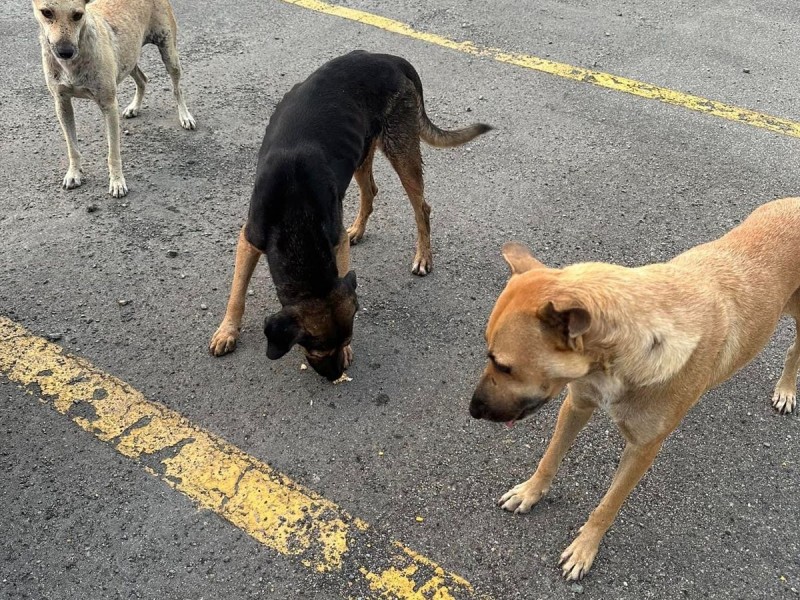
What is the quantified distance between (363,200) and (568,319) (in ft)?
8.51

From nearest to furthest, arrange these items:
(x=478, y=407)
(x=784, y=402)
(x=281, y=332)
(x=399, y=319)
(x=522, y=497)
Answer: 1. (x=478, y=407)
2. (x=522, y=497)
3. (x=281, y=332)
4. (x=784, y=402)
5. (x=399, y=319)

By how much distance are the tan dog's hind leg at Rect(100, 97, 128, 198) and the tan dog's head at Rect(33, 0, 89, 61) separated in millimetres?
426

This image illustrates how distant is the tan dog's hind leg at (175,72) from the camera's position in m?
5.59

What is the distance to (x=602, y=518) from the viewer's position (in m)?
2.79

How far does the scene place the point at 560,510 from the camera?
307cm

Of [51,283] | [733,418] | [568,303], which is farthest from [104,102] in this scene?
[733,418]

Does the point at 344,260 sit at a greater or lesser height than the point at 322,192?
lesser

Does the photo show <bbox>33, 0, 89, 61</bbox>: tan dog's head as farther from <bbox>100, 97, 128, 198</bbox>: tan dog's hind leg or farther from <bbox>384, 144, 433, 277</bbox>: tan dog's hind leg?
<bbox>384, 144, 433, 277</bbox>: tan dog's hind leg

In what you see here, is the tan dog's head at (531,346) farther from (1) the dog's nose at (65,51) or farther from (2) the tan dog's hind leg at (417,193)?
(1) the dog's nose at (65,51)

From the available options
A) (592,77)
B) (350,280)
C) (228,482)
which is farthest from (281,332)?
(592,77)

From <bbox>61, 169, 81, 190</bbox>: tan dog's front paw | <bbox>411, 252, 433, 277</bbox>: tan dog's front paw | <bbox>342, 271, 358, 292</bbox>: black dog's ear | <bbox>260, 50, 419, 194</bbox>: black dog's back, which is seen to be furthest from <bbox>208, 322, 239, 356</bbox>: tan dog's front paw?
<bbox>61, 169, 81, 190</bbox>: tan dog's front paw

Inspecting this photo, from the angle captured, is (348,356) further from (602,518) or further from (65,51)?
(65,51)

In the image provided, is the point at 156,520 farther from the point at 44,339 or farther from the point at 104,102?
the point at 104,102

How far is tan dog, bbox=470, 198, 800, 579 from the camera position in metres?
2.33
